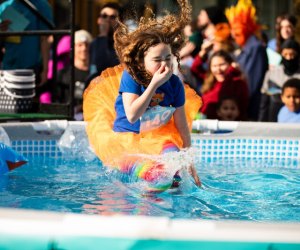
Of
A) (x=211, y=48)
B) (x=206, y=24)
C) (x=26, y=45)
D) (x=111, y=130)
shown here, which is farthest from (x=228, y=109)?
(x=111, y=130)

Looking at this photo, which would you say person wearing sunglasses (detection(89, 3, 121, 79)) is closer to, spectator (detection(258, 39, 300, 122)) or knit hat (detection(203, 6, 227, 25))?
knit hat (detection(203, 6, 227, 25))

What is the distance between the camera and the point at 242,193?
4.73 m

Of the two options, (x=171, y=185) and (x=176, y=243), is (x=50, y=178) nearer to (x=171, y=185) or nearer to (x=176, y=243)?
(x=171, y=185)

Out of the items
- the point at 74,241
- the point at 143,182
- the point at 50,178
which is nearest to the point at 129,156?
the point at 143,182

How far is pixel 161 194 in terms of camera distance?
4480 millimetres

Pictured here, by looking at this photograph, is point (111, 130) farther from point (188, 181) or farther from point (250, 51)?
point (250, 51)

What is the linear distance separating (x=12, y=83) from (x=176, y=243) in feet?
14.3

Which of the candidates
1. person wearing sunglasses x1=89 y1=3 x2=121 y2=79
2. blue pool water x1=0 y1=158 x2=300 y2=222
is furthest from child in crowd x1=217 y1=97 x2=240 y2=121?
blue pool water x1=0 y1=158 x2=300 y2=222

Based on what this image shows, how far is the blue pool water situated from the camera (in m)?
4.10

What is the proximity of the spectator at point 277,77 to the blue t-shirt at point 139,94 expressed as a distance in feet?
10.9

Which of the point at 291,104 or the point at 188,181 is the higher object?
the point at 291,104

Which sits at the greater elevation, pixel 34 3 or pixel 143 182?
pixel 34 3

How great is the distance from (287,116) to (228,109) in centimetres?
59

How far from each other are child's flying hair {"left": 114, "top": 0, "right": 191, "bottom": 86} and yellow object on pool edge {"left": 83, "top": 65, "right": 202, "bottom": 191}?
1.15 ft
